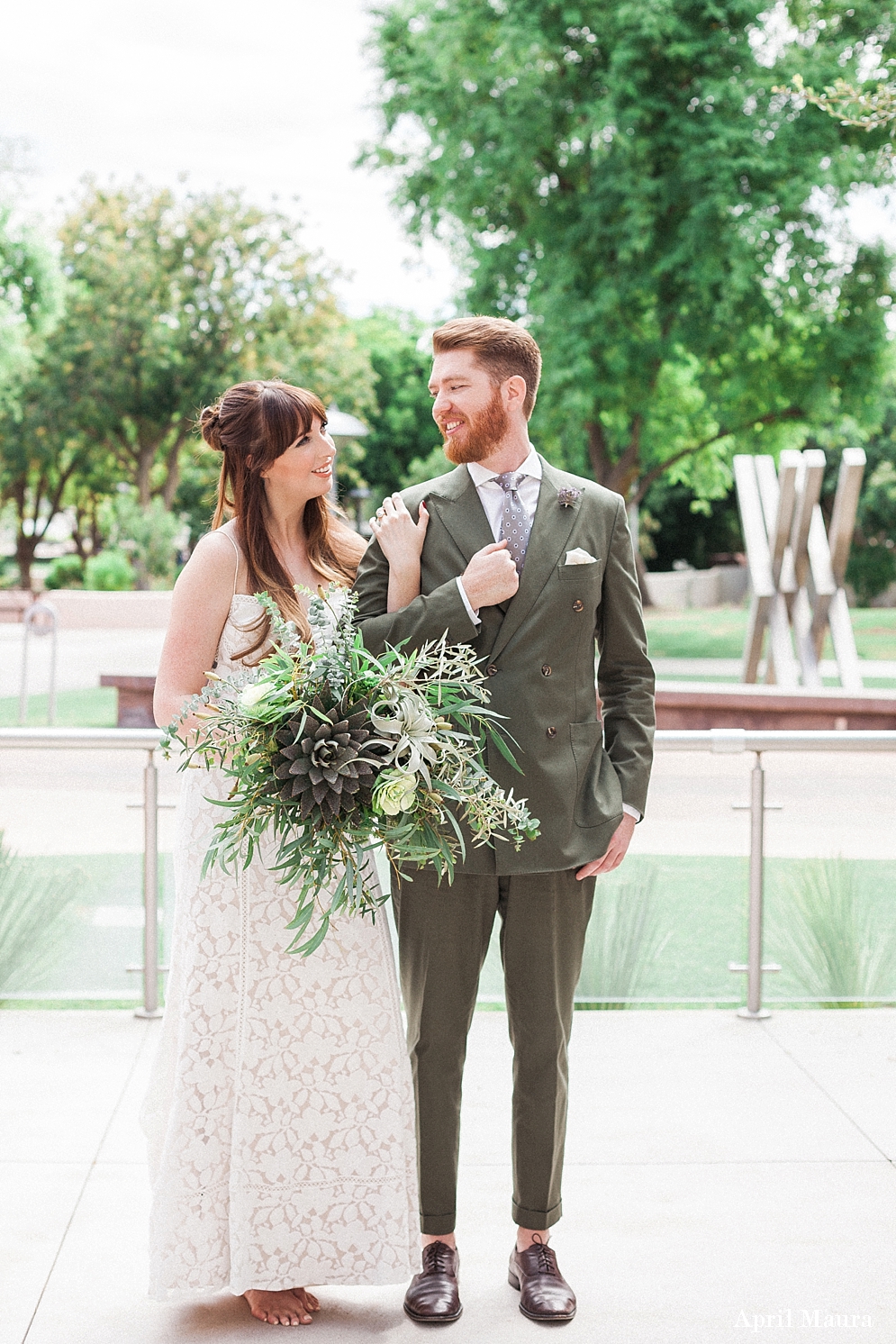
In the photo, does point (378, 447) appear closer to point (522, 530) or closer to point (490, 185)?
point (490, 185)

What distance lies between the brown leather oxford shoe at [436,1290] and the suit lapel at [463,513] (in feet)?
5.03

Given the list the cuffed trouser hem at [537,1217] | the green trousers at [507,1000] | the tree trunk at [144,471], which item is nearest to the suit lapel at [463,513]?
the green trousers at [507,1000]

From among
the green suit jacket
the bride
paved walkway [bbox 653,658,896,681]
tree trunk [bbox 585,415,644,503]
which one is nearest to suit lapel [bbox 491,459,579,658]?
the green suit jacket

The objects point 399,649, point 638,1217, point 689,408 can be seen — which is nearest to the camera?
point 399,649

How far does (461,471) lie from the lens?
279cm

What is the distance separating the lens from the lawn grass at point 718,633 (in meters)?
23.6

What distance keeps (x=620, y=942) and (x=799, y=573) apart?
9.67m

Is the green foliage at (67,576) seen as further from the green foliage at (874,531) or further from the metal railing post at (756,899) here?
the metal railing post at (756,899)

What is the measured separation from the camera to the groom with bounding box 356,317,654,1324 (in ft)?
8.79

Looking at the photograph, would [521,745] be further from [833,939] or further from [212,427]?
[833,939]

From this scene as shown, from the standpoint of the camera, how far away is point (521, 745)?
2.69 meters

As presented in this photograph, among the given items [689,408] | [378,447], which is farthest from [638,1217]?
[378,447]

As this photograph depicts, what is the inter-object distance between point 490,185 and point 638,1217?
17.6 meters

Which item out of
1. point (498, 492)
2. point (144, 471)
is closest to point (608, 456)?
point (144, 471)
